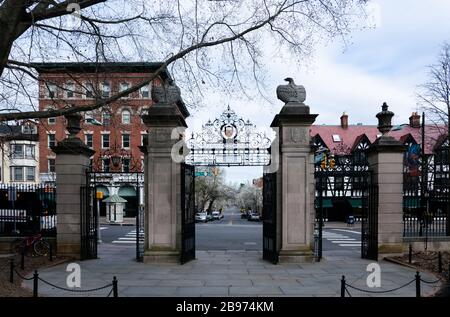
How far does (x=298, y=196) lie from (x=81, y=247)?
7617 mm

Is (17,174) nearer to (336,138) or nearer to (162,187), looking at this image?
(336,138)

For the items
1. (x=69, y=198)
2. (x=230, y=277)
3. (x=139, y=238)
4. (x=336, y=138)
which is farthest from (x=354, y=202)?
(x=230, y=277)

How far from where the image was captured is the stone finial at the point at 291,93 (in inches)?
575

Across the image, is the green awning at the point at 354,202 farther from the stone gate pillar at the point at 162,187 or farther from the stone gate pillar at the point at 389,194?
the stone gate pillar at the point at 162,187

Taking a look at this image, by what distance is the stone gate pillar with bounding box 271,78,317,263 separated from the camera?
14.1m

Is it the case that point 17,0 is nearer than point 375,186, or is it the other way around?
point 17,0

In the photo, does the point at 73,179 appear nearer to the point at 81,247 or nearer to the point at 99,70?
the point at 81,247

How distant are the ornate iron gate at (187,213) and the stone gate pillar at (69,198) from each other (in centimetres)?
372

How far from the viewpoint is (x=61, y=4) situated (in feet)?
34.6

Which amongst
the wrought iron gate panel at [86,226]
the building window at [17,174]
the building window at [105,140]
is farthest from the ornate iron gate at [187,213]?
the building window at [17,174]

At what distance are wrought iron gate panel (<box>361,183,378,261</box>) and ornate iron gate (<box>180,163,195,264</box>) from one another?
20.4 ft

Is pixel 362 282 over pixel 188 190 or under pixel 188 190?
under
